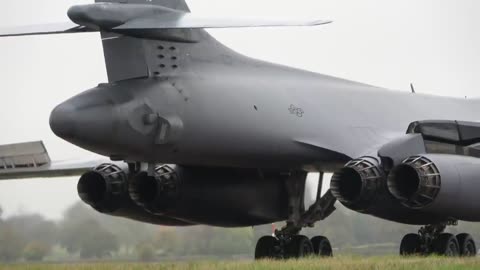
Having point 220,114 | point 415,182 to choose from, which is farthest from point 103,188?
point 415,182

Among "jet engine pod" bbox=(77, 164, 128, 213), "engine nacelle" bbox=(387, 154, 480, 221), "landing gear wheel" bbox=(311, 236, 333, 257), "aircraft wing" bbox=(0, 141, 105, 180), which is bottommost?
"landing gear wheel" bbox=(311, 236, 333, 257)

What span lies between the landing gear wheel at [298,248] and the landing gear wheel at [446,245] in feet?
7.18

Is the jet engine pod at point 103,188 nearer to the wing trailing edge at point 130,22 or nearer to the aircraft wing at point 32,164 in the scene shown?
the aircraft wing at point 32,164

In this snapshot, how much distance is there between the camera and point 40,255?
70.4 feet

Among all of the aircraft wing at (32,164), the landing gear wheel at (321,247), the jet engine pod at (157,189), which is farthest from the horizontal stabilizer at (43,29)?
the landing gear wheel at (321,247)

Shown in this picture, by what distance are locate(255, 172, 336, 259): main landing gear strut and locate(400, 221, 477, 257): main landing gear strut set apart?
1.48 meters

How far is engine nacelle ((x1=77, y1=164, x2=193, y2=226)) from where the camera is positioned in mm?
18391

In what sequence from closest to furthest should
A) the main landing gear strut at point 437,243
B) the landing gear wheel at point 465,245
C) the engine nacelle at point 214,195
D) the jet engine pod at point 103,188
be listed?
the engine nacelle at point 214,195 → the jet engine pod at point 103,188 → the main landing gear strut at point 437,243 → the landing gear wheel at point 465,245

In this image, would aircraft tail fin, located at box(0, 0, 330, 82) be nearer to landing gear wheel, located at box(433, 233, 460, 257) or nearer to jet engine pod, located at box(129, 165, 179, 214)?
jet engine pod, located at box(129, 165, 179, 214)

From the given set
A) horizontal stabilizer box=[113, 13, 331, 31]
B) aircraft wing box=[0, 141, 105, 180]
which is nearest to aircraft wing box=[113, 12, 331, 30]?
horizontal stabilizer box=[113, 13, 331, 31]

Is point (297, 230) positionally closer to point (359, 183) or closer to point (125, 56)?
point (359, 183)

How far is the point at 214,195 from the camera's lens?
18.7m

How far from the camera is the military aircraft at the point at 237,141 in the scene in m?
15.2

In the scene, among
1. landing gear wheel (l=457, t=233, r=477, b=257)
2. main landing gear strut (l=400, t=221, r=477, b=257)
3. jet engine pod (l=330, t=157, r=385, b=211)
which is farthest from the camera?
landing gear wheel (l=457, t=233, r=477, b=257)
